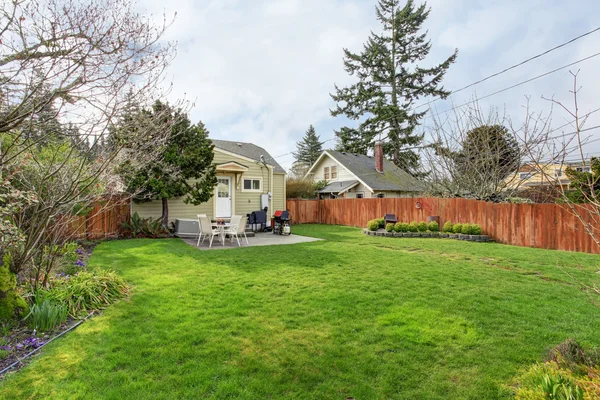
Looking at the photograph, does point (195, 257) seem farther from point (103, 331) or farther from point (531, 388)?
point (531, 388)

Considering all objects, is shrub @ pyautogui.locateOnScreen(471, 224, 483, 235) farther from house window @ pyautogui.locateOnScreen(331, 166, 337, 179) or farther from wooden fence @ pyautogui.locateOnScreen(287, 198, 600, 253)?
house window @ pyautogui.locateOnScreen(331, 166, 337, 179)

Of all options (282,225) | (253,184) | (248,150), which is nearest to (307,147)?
(248,150)

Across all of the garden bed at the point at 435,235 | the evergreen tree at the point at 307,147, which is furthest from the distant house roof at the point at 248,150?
the evergreen tree at the point at 307,147

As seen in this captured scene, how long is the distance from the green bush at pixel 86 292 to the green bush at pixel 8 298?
282 mm

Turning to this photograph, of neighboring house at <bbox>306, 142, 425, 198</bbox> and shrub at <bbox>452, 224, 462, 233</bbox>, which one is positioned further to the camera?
neighboring house at <bbox>306, 142, 425, 198</bbox>

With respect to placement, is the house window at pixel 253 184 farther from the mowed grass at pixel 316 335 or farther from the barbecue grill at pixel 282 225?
the mowed grass at pixel 316 335

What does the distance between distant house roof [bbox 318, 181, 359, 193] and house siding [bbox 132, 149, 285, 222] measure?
671 cm

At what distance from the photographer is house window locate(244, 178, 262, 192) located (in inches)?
624

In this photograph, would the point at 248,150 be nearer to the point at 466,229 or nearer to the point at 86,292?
the point at 466,229

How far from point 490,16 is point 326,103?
20649 mm

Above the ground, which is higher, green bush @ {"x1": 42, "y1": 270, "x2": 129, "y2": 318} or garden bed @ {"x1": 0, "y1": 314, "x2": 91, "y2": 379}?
green bush @ {"x1": 42, "y1": 270, "x2": 129, "y2": 318}

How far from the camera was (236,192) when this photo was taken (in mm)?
15414

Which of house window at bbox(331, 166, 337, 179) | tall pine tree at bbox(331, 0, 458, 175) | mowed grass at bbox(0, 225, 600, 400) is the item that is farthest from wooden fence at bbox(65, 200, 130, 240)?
tall pine tree at bbox(331, 0, 458, 175)

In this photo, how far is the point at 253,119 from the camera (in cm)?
1590
